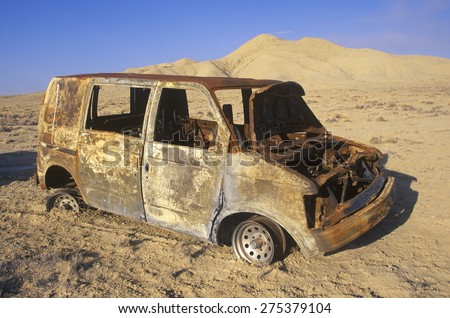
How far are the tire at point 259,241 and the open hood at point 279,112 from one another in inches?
37.4

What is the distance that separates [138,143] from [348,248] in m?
2.77

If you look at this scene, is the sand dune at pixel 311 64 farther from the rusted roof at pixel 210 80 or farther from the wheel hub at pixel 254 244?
the wheel hub at pixel 254 244

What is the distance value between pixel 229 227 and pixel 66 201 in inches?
108

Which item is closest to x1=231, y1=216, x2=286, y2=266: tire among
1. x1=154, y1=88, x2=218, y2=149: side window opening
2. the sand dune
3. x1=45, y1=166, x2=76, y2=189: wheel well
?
x1=154, y1=88, x2=218, y2=149: side window opening

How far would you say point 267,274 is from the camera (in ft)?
13.7

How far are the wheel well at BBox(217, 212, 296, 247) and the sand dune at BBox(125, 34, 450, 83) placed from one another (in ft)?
240

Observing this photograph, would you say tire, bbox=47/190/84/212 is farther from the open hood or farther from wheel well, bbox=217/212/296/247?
the open hood

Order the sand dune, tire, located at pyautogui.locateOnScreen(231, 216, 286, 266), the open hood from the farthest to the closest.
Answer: the sand dune
the open hood
tire, located at pyautogui.locateOnScreen(231, 216, 286, 266)

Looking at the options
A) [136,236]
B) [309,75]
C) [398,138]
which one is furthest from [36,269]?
[309,75]

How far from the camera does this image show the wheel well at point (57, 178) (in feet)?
19.2

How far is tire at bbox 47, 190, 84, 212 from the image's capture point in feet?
19.6

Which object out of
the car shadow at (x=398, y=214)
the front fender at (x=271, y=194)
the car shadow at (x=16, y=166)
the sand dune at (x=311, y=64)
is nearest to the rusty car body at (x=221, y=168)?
the front fender at (x=271, y=194)

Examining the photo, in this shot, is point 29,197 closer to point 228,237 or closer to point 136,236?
Result: point 136,236

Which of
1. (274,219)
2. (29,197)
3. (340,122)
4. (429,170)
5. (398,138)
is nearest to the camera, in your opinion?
(274,219)
